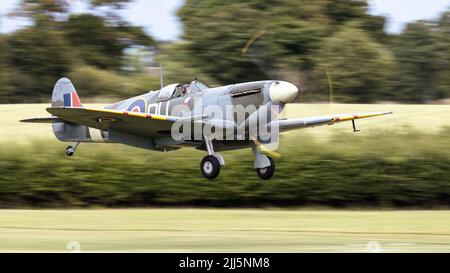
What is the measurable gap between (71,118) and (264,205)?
42.4 ft

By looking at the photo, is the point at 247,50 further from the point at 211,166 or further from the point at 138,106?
the point at 211,166

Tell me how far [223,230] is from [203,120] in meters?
4.44

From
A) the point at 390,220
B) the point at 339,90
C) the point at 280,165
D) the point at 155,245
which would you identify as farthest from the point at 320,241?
the point at 339,90

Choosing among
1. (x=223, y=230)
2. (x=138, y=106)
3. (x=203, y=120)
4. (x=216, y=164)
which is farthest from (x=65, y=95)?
(x=223, y=230)

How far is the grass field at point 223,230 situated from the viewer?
20.3 m

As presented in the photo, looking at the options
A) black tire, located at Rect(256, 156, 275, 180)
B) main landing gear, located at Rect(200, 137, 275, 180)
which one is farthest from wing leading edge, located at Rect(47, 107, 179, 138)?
black tire, located at Rect(256, 156, 275, 180)

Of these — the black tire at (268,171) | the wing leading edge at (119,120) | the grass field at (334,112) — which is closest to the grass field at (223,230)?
the black tire at (268,171)

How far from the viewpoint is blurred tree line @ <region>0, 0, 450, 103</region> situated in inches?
1848

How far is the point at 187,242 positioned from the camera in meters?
21.6

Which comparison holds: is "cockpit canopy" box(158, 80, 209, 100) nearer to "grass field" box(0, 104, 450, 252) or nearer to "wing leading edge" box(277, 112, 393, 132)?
"wing leading edge" box(277, 112, 393, 132)

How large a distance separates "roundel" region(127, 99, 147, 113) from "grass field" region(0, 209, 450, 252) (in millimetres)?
3165

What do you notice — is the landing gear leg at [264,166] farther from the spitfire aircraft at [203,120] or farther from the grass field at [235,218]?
the grass field at [235,218]
